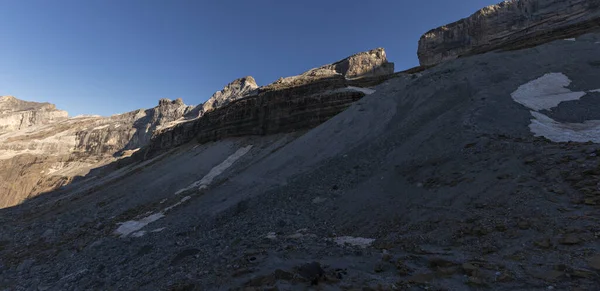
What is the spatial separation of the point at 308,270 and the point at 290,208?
7.24 m

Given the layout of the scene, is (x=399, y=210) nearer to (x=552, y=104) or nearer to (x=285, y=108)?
(x=552, y=104)

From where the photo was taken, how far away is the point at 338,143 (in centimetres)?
2189

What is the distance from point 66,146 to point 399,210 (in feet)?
482

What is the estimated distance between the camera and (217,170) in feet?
101

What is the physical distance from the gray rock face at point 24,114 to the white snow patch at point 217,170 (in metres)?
186

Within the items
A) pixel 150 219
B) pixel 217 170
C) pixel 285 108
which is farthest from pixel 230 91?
pixel 150 219

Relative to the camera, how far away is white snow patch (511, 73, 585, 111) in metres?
15.1

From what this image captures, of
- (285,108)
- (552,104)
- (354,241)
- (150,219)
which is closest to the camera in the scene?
(354,241)

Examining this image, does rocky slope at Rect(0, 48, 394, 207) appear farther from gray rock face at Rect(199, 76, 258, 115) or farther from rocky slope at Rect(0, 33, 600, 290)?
rocky slope at Rect(0, 33, 600, 290)

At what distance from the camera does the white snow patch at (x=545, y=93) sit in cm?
1512

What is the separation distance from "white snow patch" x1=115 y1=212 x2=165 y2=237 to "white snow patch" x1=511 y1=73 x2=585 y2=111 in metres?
22.1

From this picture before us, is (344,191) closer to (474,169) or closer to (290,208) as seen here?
(290,208)

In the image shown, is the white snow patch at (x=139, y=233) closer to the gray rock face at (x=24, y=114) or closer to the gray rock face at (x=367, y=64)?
the gray rock face at (x=367, y=64)

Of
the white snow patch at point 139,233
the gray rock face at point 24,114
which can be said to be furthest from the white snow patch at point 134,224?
the gray rock face at point 24,114
